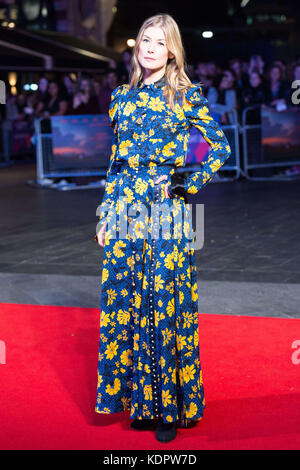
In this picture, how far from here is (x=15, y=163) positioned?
20.2 m

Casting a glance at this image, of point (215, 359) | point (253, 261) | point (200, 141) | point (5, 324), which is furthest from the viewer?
point (200, 141)

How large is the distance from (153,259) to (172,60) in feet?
2.97

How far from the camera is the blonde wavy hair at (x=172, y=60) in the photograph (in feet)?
11.0

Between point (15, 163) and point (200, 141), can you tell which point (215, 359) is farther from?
point (15, 163)

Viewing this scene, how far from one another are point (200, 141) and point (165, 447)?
10.2 metres

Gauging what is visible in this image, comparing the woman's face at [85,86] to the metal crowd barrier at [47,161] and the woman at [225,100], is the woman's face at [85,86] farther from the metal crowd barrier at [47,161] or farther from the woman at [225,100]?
the woman at [225,100]

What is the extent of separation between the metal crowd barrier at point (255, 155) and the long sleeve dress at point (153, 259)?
33.3ft

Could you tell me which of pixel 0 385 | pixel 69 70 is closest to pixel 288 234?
pixel 0 385

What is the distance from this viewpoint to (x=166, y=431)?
3.40 m

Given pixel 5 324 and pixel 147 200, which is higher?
pixel 147 200

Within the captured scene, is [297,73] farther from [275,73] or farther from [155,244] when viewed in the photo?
→ [155,244]

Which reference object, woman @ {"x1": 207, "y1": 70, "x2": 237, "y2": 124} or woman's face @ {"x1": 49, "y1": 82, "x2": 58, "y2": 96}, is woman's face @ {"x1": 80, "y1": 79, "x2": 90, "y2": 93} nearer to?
woman's face @ {"x1": 49, "y1": 82, "x2": 58, "y2": 96}

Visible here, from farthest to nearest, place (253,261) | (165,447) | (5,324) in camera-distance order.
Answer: (253,261), (5,324), (165,447)

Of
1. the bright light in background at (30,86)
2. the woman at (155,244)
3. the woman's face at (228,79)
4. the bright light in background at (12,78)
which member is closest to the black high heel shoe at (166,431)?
the woman at (155,244)
